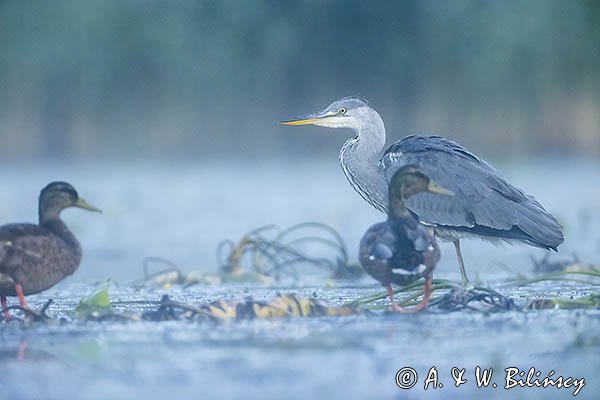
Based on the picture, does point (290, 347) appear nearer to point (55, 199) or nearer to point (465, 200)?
point (55, 199)

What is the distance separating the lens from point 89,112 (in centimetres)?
2533

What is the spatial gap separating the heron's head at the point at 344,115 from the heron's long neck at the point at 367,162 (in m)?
0.02

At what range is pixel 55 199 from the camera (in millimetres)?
6863

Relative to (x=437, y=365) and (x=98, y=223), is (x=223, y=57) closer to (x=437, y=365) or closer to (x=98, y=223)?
(x=98, y=223)

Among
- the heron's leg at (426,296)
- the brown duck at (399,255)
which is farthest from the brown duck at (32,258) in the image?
the heron's leg at (426,296)

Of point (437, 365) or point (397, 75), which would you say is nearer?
point (437, 365)

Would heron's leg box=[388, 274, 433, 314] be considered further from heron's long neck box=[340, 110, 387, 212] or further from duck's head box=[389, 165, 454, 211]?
heron's long neck box=[340, 110, 387, 212]

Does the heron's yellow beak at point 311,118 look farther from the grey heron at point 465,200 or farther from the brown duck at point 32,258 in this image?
the brown duck at point 32,258

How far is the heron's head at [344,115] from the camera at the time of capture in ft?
29.3

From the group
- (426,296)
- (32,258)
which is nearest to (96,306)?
(32,258)

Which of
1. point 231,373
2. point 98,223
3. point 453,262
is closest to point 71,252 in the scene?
point 231,373

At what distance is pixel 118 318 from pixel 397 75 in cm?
1889

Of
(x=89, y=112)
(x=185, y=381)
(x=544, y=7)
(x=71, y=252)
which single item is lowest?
(x=185, y=381)

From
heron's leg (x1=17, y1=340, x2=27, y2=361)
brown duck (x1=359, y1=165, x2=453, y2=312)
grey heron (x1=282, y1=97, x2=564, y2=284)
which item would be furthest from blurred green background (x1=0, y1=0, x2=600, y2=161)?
heron's leg (x1=17, y1=340, x2=27, y2=361)
